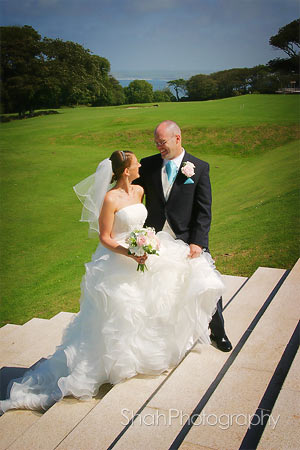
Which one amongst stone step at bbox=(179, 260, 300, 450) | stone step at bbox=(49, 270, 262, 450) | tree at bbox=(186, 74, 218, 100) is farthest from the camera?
tree at bbox=(186, 74, 218, 100)

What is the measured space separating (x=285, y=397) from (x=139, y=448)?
1.14 meters

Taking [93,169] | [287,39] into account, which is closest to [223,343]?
[93,169]

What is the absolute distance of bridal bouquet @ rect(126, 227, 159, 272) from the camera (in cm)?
376

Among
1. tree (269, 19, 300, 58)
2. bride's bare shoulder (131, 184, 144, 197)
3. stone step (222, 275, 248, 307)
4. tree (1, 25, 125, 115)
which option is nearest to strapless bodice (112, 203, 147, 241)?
bride's bare shoulder (131, 184, 144, 197)

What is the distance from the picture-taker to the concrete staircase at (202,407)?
9.38 ft

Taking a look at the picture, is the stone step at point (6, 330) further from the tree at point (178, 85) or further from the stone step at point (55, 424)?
the tree at point (178, 85)

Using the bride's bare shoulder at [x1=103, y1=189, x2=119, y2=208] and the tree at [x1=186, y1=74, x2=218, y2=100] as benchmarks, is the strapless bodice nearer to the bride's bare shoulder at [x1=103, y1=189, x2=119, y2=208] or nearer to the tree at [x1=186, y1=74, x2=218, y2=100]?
the bride's bare shoulder at [x1=103, y1=189, x2=119, y2=208]

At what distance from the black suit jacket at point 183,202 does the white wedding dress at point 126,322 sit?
297mm

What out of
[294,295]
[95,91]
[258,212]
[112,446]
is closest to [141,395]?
[112,446]

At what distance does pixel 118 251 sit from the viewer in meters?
4.01

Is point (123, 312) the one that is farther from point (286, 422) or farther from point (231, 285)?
point (231, 285)

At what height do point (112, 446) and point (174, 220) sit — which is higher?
point (174, 220)

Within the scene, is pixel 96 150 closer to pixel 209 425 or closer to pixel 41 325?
pixel 41 325

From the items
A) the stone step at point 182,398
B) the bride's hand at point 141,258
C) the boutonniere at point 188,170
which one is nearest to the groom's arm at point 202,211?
the boutonniere at point 188,170
